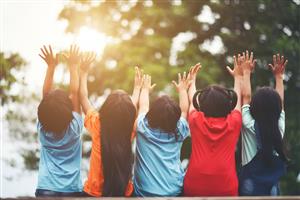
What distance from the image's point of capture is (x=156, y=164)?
12.4 feet

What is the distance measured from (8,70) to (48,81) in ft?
31.1

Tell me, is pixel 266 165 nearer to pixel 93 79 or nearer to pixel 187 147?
pixel 187 147

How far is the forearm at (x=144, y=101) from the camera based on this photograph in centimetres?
425

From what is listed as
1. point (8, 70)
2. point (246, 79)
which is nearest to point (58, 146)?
point (246, 79)

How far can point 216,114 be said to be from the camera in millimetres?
3725

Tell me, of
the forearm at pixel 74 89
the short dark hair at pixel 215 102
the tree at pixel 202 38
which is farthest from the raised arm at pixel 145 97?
the tree at pixel 202 38

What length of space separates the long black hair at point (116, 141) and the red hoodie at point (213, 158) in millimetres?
455

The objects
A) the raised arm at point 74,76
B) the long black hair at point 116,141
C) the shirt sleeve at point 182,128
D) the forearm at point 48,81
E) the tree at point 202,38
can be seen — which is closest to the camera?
the long black hair at point 116,141

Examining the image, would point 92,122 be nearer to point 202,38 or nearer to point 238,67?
point 238,67

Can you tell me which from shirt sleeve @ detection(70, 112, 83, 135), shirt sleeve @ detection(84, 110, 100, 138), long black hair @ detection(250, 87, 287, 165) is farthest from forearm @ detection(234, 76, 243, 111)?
shirt sleeve @ detection(70, 112, 83, 135)

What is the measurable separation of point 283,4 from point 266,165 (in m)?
9.95

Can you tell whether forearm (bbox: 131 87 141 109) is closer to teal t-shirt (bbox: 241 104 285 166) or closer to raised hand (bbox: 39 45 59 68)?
raised hand (bbox: 39 45 59 68)

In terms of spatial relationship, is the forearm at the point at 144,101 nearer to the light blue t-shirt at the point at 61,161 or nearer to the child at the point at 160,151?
the child at the point at 160,151

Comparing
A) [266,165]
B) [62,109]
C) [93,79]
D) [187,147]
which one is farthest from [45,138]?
[93,79]
